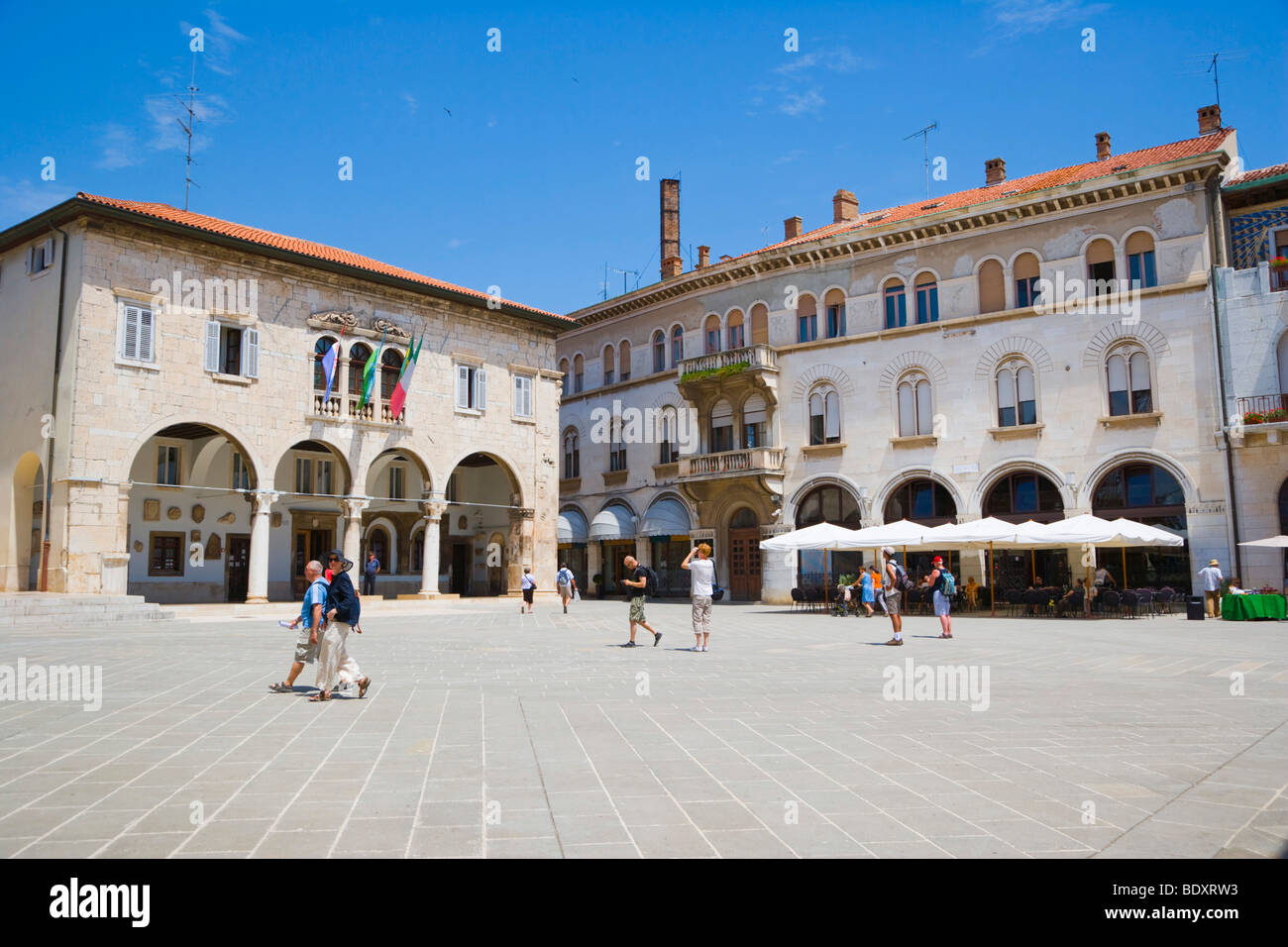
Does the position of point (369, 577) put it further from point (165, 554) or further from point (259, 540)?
point (165, 554)

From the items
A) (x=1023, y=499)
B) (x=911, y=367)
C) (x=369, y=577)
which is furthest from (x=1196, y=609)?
(x=369, y=577)

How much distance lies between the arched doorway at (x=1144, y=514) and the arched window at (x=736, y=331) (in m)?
14.9

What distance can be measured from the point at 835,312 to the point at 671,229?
454 inches

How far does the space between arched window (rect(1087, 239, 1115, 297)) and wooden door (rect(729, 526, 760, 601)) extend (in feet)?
49.0

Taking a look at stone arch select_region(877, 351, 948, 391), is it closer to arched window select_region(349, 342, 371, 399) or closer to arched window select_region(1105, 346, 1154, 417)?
arched window select_region(1105, 346, 1154, 417)

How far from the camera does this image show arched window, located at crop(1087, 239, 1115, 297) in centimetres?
2906

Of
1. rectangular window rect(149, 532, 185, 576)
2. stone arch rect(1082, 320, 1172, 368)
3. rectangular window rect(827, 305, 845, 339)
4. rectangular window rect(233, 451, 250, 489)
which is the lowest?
rectangular window rect(149, 532, 185, 576)

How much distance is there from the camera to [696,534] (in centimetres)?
3781

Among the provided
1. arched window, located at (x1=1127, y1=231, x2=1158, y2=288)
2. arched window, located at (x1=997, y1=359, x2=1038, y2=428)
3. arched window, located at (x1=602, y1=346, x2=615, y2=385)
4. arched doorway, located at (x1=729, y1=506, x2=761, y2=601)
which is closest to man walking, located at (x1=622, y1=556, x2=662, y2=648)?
arched window, located at (x1=997, y1=359, x2=1038, y2=428)

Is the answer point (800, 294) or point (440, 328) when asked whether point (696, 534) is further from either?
point (440, 328)

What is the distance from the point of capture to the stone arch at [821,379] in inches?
1352

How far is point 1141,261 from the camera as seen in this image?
1123 inches
